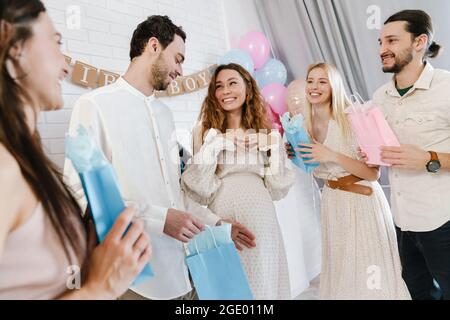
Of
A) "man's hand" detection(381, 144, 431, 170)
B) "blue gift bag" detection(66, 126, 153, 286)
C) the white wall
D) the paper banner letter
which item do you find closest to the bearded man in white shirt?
the paper banner letter

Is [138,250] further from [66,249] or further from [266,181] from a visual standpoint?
[266,181]

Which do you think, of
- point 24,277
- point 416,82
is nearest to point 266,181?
point 416,82

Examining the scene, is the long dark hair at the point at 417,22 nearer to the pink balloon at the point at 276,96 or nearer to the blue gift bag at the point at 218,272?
the pink balloon at the point at 276,96

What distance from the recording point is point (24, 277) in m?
0.58

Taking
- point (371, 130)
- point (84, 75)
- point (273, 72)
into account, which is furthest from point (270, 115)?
point (84, 75)

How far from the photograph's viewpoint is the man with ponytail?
1.17 m

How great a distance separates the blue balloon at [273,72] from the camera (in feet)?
5.20

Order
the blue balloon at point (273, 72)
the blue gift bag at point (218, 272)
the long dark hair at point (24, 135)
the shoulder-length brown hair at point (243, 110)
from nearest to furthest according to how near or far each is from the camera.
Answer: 1. the long dark hair at point (24, 135)
2. the blue gift bag at point (218, 272)
3. the shoulder-length brown hair at point (243, 110)
4. the blue balloon at point (273, 72)

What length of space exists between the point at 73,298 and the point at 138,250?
12 centimetres

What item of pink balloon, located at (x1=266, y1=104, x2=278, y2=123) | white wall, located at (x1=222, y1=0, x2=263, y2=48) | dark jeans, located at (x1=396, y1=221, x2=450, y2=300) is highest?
white wall, located at (x1=222, y1=0, x2=263, y2=48)

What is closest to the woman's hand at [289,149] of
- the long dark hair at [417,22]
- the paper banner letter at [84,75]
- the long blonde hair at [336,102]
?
the long blonde hair at [336,102]

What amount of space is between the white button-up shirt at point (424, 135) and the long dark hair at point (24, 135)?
1032 millimetres

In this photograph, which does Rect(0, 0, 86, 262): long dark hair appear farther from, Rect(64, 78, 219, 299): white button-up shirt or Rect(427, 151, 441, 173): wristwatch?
Rect(427, 151, 441, 173): wristwatch

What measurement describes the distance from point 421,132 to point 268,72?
641mm
